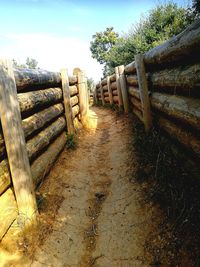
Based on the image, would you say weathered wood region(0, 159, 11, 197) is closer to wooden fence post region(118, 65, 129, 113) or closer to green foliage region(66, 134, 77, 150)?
green foliage region(66, 134, 77, 150)

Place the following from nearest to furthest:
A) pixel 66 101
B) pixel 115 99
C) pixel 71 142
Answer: pixel 71 142, pixel 66 101, pixel 115 99

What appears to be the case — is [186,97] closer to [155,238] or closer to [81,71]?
[155,238]

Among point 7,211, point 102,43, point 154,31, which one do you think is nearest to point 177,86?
point 7,211

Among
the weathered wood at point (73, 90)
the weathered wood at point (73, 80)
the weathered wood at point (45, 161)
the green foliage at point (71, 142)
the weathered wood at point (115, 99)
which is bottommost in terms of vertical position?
the green foliage at point (71, 142)

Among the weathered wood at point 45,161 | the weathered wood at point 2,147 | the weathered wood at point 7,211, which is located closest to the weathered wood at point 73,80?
the weathered wood at point 45,161

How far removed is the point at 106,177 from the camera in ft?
15.3

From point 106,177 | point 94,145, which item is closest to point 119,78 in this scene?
point 94,145

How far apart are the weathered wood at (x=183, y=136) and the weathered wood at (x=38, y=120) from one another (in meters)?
2.06

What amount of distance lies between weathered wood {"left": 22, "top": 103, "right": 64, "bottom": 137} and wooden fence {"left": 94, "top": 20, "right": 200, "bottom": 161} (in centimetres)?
187

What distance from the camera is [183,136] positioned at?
336 centimetres

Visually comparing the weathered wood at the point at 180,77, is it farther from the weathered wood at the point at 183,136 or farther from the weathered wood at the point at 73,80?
the weathered wood at the point at 73,80

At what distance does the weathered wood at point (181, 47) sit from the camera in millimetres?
2768

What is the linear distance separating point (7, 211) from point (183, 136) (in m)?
2.34

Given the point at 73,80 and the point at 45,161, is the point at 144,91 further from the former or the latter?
the point at 73,80
